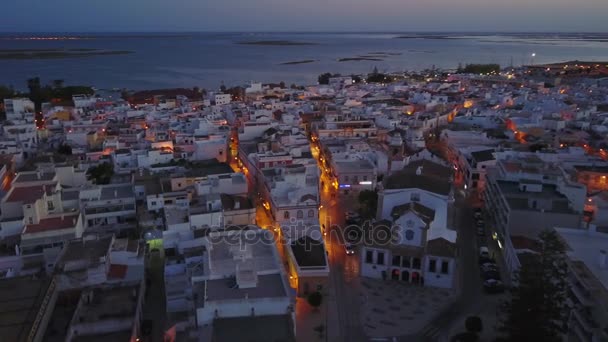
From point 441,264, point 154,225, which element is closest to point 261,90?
point 154,225

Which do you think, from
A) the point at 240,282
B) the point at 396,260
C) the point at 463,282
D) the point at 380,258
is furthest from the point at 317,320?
the point at 463,282

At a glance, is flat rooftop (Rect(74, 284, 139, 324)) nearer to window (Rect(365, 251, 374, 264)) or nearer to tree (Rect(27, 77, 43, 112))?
window (Rect(365, 251, 374, 264))

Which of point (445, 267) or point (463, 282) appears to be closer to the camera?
point (445, 267)

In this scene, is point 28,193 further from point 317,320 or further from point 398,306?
point 398,306

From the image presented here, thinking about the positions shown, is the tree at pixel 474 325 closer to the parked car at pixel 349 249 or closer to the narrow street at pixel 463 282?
the narrow street at pixel 463 282

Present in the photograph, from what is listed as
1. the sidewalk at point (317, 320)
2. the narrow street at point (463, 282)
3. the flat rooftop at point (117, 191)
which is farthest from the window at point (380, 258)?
the flat rooftop at point (117, 191)

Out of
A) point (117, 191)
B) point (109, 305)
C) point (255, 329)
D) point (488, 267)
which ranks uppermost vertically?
point (117, 191)
